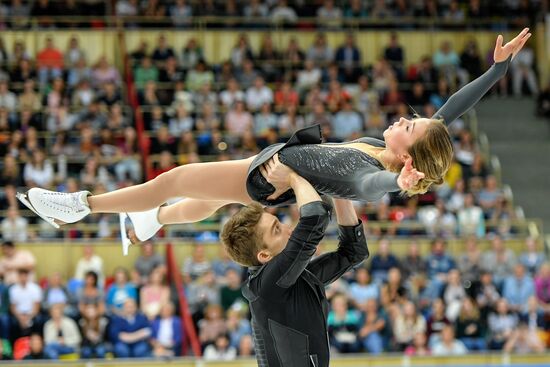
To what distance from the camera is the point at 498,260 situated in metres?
13.4

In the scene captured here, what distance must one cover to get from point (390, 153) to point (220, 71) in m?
11.3

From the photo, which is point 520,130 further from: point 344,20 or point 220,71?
point 220,71

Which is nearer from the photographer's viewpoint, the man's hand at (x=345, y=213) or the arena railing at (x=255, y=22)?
the man's hand at (x=345, y=213)

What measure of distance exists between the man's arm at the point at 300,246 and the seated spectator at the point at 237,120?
984cm

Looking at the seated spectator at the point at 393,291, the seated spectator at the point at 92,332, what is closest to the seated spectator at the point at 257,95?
the seated spectator at the point at 393,291

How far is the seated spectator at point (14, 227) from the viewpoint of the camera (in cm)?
1256

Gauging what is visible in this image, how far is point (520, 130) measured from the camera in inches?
718

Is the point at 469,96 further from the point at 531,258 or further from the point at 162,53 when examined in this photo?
the point at 162,53

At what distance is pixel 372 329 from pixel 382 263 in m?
1.15

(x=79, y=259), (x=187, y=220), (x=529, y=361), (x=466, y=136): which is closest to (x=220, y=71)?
(x=466, y=136)

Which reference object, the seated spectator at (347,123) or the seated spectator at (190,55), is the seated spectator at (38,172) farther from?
the seated spectator at (347,123)

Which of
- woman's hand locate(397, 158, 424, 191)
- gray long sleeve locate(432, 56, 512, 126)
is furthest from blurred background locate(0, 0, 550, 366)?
woman's hand locate(397, 158, 424, 191)

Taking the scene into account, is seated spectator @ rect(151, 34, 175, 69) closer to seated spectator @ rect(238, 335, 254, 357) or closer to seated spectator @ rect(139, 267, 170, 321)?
seated spectator @ rect(139, 267, 170, 321)

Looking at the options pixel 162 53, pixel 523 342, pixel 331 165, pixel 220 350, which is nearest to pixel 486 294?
pixel 523 342
